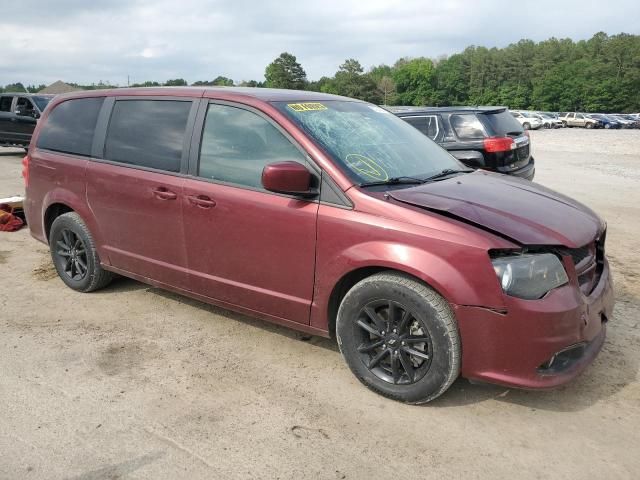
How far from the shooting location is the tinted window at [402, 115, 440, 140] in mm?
9098

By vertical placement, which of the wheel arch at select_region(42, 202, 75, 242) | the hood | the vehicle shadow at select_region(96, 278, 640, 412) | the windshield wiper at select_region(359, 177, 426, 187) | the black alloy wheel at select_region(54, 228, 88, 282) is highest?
the windshield wiper at select_region(359, 177, 426, 187)

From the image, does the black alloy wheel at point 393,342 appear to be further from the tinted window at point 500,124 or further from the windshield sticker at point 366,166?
the tinted window at point 500,124

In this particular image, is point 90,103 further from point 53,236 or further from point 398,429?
point 398,429

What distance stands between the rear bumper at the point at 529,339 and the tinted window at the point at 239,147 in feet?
4.92

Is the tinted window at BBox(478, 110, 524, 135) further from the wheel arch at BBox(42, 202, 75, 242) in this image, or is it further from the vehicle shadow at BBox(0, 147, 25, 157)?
the vehicle shadow at BBox(0, 147, 25, 157)

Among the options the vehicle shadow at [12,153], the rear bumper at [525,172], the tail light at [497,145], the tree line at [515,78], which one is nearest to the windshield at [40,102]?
the vehicle shadow at [12,153]

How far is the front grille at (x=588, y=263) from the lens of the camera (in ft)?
10.5

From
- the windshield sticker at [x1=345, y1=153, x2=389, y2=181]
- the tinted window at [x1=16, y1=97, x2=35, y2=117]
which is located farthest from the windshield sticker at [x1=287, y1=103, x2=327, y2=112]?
the tinted window at [x1=16, y1=97, x2=35, y2=117]

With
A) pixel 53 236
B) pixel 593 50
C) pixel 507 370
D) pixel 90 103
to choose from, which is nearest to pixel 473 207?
pixel 507 370

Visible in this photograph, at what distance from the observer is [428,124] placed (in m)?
9.30

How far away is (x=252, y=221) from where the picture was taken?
12.1 ft

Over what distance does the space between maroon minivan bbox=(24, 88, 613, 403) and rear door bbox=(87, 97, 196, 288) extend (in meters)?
0.01

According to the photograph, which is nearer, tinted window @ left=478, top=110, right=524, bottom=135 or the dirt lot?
the dirt lot

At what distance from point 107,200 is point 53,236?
1.00 m
